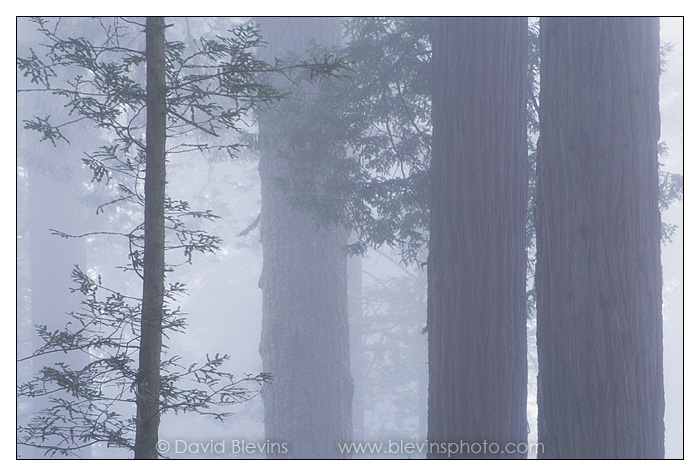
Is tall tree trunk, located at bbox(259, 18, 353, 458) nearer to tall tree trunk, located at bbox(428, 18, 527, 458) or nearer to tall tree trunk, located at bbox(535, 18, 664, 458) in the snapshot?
tall tree trunk, located at bbox(428, 18, 527, 458)

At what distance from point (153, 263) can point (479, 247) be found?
2.78 metres

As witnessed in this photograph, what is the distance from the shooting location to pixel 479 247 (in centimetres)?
501

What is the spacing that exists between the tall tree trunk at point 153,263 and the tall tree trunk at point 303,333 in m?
5.06

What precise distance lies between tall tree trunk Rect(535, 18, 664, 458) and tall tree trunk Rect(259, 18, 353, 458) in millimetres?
4445

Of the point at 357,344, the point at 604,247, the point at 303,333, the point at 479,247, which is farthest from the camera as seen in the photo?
the point at 357,344

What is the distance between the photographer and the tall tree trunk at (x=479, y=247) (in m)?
4.98

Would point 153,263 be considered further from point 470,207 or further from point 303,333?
point 303,333

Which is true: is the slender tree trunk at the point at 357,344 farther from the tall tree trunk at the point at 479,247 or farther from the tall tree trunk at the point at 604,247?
the tall tree trunk at the point at 604,247

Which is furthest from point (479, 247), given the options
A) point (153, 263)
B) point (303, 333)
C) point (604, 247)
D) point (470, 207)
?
point (303, 333)

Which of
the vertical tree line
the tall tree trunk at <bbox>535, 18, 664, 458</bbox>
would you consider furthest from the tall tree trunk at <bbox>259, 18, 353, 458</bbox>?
the tall tree trunk at <bbox>535, 18, 664, 458</bbox>

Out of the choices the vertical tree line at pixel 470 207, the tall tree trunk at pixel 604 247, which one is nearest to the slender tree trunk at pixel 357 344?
the vertical tree line at pixel 470 207

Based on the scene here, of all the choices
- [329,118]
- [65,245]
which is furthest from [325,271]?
[65,245]

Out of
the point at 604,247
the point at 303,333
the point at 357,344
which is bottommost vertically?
the point at 357,344

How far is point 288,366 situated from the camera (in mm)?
8359
